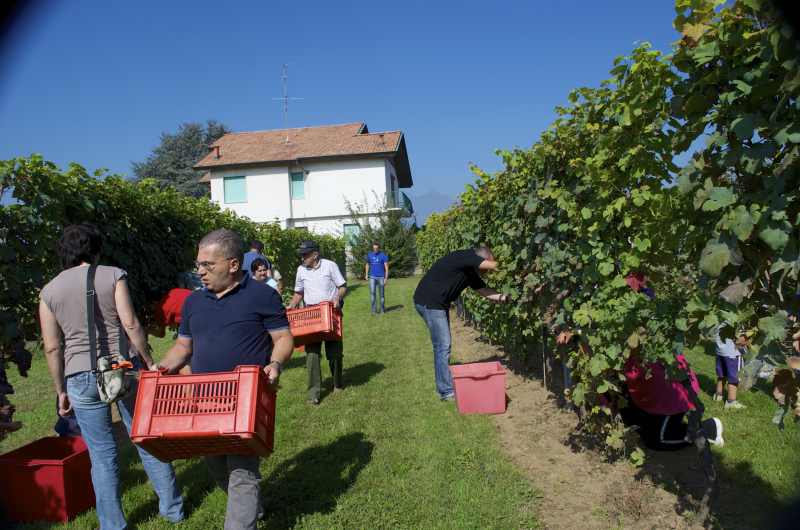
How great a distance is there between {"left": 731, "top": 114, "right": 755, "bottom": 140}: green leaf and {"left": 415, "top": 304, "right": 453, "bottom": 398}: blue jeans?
4.47 m

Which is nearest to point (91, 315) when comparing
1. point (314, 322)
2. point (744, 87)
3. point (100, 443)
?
point (100, 443)

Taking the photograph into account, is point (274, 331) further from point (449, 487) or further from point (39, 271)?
point (39, 271)

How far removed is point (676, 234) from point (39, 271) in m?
4.69

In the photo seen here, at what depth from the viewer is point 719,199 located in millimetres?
2020

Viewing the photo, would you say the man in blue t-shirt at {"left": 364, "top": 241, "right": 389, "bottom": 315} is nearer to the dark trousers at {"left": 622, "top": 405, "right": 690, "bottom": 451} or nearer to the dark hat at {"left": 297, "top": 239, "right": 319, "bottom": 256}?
the dark hat at {"left": 297, "top": 239, "right": 319, "bottom": 256}

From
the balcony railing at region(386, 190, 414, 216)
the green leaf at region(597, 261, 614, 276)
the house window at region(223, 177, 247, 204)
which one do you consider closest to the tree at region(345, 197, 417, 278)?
the balcony railing at region(386, 190, 414, 216)

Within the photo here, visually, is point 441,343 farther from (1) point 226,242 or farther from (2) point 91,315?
(2) point 91,315

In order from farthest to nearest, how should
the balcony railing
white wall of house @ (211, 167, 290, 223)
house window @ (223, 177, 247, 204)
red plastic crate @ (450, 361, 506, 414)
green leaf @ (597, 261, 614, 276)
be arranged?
house window @ (223, 177, 247, 204) < white wall of house @ (211, 167, 290, 223) < the balcony railing < red plastic crate @ (450, 361, 506, 414) < green leaf @ (597, 261, 614, 276)

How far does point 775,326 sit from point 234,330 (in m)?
2.52

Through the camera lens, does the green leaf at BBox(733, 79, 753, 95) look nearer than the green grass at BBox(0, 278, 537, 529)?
Yes

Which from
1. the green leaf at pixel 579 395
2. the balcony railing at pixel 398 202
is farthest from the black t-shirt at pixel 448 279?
the balcony railing at pixel 398 202

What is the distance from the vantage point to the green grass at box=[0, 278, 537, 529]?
3.75m

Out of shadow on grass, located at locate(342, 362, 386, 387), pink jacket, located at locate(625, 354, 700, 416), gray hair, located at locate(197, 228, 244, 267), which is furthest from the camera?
shadow on grass, located at locate(342, 362, 386, 387)

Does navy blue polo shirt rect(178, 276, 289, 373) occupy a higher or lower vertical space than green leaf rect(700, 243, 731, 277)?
lower
